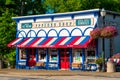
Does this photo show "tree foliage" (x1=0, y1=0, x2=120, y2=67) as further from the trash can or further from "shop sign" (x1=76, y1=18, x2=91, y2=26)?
the trash can

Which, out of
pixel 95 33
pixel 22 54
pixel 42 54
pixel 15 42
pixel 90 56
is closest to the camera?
pixel 95 33

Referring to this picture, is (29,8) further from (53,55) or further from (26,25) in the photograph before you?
(53,55)

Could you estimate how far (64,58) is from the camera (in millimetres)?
35469

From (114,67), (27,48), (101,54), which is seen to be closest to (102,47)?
(101,54)

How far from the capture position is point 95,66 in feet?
109

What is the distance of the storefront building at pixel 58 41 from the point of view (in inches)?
1315

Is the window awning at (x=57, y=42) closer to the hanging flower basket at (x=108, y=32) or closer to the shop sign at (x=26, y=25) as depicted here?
the shop sign at (x=26, y=25)

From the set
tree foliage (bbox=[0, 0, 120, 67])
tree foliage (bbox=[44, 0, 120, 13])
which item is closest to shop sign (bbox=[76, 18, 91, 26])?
tree foliage (bbox=[0, 0, 120, 67])

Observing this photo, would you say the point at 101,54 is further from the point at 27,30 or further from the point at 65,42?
the point at 27,30

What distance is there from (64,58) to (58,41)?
1.74m

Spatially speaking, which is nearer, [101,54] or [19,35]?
[101,54]

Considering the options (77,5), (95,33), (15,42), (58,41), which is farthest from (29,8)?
(95,33)

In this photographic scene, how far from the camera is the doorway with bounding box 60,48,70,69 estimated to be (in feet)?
116

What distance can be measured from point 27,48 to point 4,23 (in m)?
5.37
